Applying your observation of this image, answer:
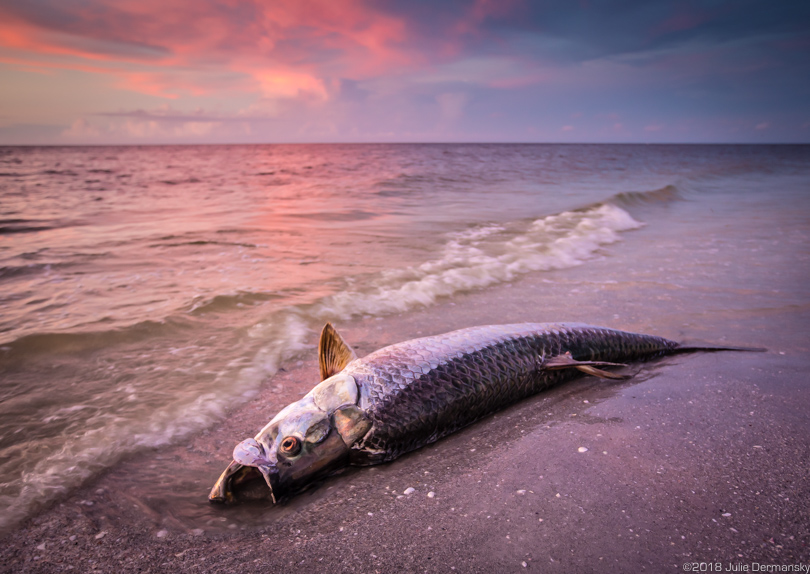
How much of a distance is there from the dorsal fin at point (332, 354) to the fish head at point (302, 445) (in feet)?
1.10

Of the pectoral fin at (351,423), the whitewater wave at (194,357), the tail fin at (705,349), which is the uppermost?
the pectoral fin at (351,423)

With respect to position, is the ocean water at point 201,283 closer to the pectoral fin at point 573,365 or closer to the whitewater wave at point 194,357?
the whitewater wave at point 194,357

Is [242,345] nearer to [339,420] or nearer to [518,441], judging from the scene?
[339,420]

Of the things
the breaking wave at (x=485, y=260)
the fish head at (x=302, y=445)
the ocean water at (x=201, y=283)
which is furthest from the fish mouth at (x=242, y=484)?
the breaking wave at (x=485, y=260)

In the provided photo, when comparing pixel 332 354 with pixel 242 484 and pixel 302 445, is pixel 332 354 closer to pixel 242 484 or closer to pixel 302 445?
pixel 302 445

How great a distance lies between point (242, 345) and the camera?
4.80 m

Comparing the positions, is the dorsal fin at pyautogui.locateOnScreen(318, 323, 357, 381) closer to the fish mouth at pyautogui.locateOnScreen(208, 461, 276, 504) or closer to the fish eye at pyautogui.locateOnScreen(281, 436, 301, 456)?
the fish eye at pyautogui.locateOnScreen(281, 436, 301, 456)

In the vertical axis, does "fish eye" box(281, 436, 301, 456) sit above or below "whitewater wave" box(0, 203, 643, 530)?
above

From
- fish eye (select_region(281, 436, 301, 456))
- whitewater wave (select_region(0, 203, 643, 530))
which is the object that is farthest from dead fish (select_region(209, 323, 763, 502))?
whitewater wave (select_region(0, 203, 643, 530))

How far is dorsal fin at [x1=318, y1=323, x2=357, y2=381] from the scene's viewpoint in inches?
127

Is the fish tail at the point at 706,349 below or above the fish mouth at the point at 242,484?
above

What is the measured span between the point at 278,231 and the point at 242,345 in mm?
6825

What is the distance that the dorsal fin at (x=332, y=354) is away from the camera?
3.21m

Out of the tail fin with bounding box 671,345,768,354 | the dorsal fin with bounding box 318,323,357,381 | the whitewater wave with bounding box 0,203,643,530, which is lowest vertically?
the whitewater wave with bounding box 0,203,643,530
